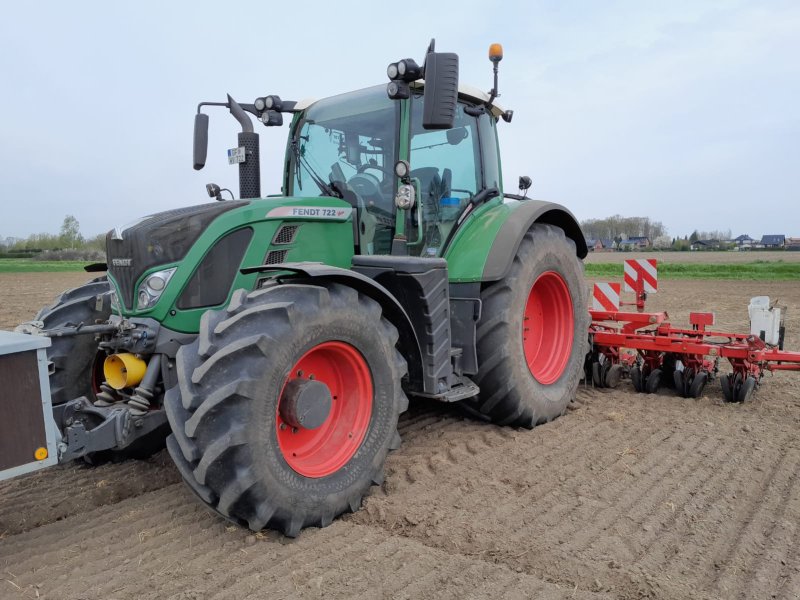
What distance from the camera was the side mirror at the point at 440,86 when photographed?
3.36 meters

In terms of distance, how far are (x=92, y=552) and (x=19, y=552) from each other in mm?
350

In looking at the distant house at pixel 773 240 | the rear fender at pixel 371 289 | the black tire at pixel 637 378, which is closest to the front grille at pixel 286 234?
the rear fender at pixel 371 289

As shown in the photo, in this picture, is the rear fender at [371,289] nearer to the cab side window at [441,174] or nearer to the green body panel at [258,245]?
the green body panel at [258,245]

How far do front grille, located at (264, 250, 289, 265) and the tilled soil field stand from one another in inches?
53.5

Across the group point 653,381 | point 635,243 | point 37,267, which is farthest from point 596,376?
point 635,243

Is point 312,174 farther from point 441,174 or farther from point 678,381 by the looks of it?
point 678,381

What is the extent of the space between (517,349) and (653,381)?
6.56ft

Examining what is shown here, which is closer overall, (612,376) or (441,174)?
(441,174)

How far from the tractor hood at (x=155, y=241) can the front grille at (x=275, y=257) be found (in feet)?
1.09

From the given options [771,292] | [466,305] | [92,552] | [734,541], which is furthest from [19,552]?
[771,292]

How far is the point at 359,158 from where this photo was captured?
427cm

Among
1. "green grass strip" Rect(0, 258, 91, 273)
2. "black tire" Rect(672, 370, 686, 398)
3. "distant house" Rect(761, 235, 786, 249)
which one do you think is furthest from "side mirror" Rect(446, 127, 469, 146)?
"distant house" Rect(761, 235, 786, 249)

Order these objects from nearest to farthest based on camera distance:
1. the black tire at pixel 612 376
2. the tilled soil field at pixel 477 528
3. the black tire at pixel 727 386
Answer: the tilled soil field at pixel 477 528, the black tire at pixel 727 386, the black tire at pixel 612 376

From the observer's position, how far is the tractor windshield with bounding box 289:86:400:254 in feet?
13.7
